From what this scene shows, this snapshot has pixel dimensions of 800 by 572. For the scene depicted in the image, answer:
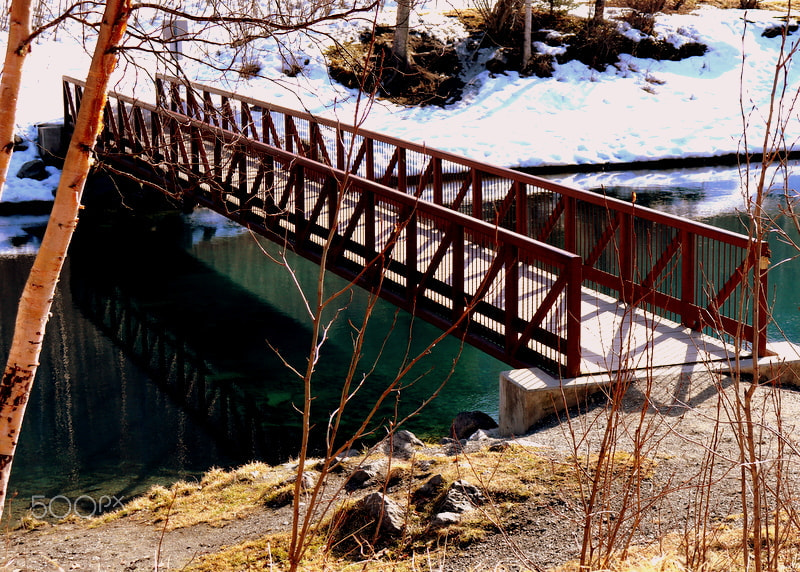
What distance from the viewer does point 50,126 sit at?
21.4 metres

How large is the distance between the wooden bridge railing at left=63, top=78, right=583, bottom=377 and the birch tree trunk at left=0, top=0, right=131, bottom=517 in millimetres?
1274

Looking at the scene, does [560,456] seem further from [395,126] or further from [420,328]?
[395,126]

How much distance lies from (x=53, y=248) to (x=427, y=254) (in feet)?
22.6

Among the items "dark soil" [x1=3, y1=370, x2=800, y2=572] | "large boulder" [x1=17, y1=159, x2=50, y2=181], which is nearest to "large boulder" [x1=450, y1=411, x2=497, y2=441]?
"dark soil" [x1=3, y1=370, x2=800, y2=572]

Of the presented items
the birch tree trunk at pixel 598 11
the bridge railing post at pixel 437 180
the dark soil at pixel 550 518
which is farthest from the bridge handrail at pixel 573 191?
the birch tree trunk at pixel 598 11

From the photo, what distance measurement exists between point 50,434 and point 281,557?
178 inches

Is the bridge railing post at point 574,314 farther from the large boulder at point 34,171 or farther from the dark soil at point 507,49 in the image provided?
the dark soil at point 507,49

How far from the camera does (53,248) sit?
12.6 feet

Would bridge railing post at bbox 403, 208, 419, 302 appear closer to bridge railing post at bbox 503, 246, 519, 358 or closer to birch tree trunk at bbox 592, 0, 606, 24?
bridge railing post at bbox 503, 246, 519, 358

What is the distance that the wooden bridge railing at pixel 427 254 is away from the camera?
7.44 metres

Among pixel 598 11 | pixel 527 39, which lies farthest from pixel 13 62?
pixel 598 11

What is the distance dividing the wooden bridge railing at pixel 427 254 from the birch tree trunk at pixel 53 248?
1274mm

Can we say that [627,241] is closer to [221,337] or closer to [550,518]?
[550,518]

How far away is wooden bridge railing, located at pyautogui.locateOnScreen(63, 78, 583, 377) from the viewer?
7.44m
